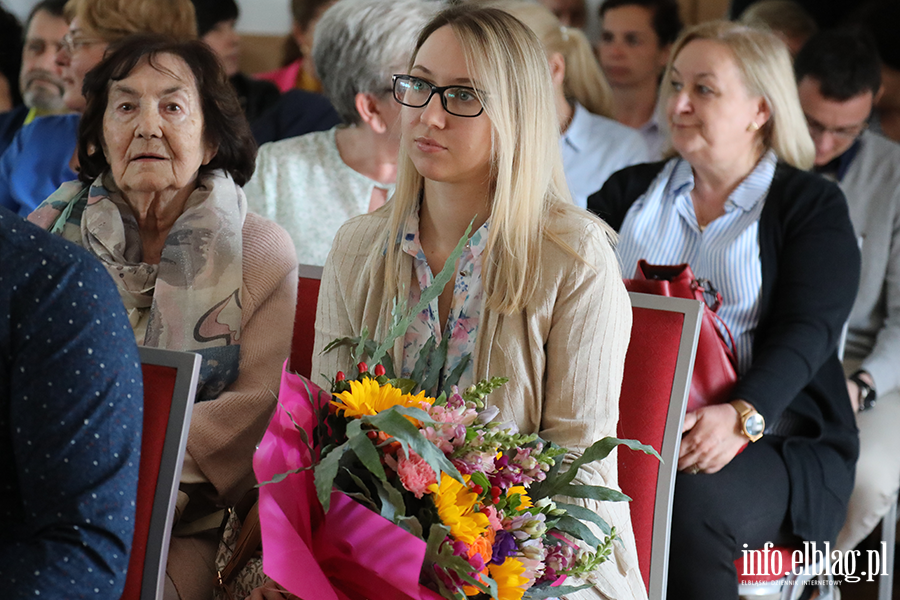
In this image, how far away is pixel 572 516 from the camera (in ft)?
3.41

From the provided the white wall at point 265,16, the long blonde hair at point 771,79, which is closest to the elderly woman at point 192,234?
the long blonde hair at point 771,79

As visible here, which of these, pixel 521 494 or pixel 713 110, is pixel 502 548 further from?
pixel 713 110

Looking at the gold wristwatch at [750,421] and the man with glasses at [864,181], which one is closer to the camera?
the gold wristwatch at [750,421]

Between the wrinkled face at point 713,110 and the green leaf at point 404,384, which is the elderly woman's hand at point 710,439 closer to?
the wrinkled face at point 713,110

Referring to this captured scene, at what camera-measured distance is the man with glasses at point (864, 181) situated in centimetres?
245

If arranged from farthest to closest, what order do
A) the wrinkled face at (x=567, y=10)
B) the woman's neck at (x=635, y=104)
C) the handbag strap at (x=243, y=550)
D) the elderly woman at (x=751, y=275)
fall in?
the wrinkled face at (x=567, y=10)
the woman's neck at (x=635, y=104)
the elderly woman at (x=751, y=275)
the handbag strap at (x=243, y=550)

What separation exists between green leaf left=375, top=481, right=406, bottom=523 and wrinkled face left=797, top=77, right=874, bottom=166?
2.13m

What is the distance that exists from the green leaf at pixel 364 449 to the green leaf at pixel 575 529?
23 centimetres

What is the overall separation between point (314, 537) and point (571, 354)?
1.74 ft

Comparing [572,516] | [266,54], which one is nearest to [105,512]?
[572,516]

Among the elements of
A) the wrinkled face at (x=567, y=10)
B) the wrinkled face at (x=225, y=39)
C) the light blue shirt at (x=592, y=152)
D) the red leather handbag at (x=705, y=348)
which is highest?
the wrinkled face at (x=567, y=10)

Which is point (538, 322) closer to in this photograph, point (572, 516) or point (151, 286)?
point (572, 516)

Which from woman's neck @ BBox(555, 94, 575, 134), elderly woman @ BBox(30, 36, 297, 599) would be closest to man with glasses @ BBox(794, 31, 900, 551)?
woman's neck @ BBox(555, 94, 575, 134)

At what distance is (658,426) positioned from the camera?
1489mm
